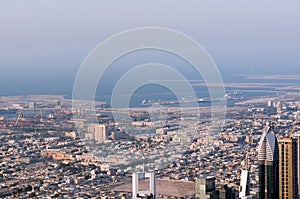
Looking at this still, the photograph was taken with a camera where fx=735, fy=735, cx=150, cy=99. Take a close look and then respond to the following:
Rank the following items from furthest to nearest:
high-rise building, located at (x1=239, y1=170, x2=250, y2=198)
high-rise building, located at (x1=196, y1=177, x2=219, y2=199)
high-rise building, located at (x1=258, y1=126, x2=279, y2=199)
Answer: high-rise building, located at (x1=258, y1=126, x2=279, y2=199) → high-rise building, located at (x1=239, y1=170, x2=250, y2=198) → high-rise building, located at (x1=196, y1=177, x2=219, y2=199)

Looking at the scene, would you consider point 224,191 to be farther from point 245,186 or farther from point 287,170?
point 287,170

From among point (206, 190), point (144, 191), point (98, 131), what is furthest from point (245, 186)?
point (144, 191)

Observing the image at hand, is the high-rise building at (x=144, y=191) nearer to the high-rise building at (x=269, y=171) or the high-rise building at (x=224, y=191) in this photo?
the high-rise building at (x=224, y=191)

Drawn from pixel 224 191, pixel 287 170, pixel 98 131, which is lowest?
pixel 224 191

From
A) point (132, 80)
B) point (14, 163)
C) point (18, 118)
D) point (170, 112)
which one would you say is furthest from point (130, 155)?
point (18, 118)

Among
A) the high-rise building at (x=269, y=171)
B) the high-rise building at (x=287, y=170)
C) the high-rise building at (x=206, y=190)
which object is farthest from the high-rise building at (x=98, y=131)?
the high-rise building at (x=287, y=170)

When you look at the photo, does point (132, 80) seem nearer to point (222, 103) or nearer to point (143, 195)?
point (143, 195)

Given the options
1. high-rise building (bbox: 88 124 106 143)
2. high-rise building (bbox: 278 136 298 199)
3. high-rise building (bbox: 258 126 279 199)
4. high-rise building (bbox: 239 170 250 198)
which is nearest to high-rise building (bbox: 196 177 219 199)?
high-rise building (bbox: 239 170 250 198)

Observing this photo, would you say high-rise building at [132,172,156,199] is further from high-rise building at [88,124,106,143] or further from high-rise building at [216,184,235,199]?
high-rise building at [88,124,106,143]

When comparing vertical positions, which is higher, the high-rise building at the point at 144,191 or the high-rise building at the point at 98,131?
the high-rise building at the point at 98,131
